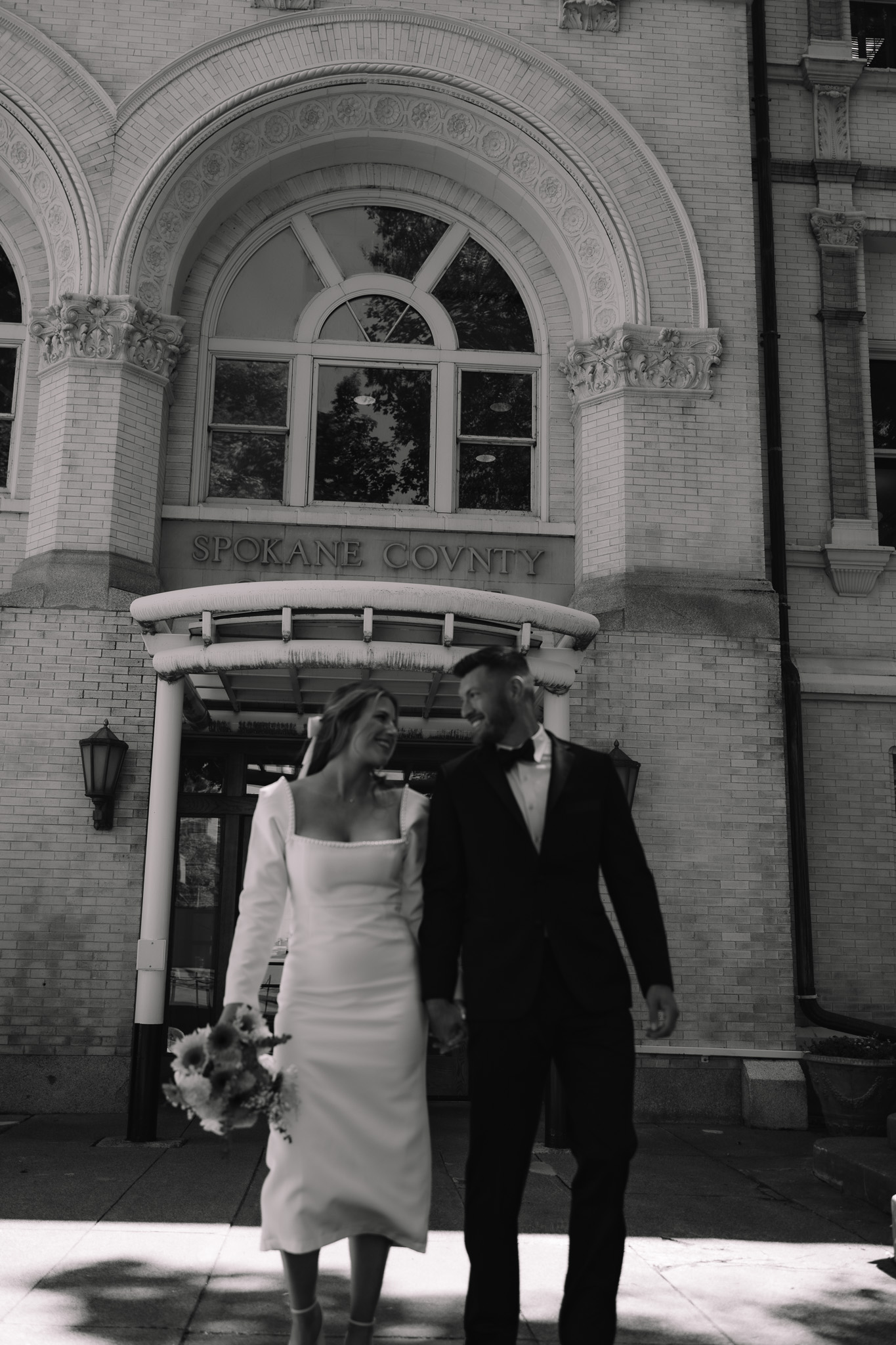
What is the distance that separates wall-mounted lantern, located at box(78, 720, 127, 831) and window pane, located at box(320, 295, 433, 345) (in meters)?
4.76

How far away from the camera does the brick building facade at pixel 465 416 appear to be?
36.6 ft

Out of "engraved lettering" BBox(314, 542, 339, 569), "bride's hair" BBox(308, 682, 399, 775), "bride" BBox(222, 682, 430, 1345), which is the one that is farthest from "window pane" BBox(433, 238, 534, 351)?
"bride" BBox(222, 682, 430, 1345)

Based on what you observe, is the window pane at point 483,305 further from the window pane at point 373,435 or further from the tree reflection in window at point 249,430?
the tree reflection in window at point 249,430

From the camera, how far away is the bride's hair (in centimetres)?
430

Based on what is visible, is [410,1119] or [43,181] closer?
[410,1119]

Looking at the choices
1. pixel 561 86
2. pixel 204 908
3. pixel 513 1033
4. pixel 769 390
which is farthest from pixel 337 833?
pixel 561 86

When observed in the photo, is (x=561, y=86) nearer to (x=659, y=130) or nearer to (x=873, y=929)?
(x=659, y=130)

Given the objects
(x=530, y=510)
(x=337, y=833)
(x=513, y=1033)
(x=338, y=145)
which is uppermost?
(x=338, y=145)

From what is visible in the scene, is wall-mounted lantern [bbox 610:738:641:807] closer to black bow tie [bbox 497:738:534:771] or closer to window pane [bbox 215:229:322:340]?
window pane [bbox 215:229:322:340]

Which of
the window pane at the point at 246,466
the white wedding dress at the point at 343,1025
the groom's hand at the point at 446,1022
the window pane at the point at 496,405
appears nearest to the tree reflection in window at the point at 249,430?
the window pane at the point at 246,466

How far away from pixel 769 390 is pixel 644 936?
9.72 metres

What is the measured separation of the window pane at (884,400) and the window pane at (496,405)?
374 centimetres

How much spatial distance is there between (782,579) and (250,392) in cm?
554

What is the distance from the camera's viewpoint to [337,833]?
426 cm
